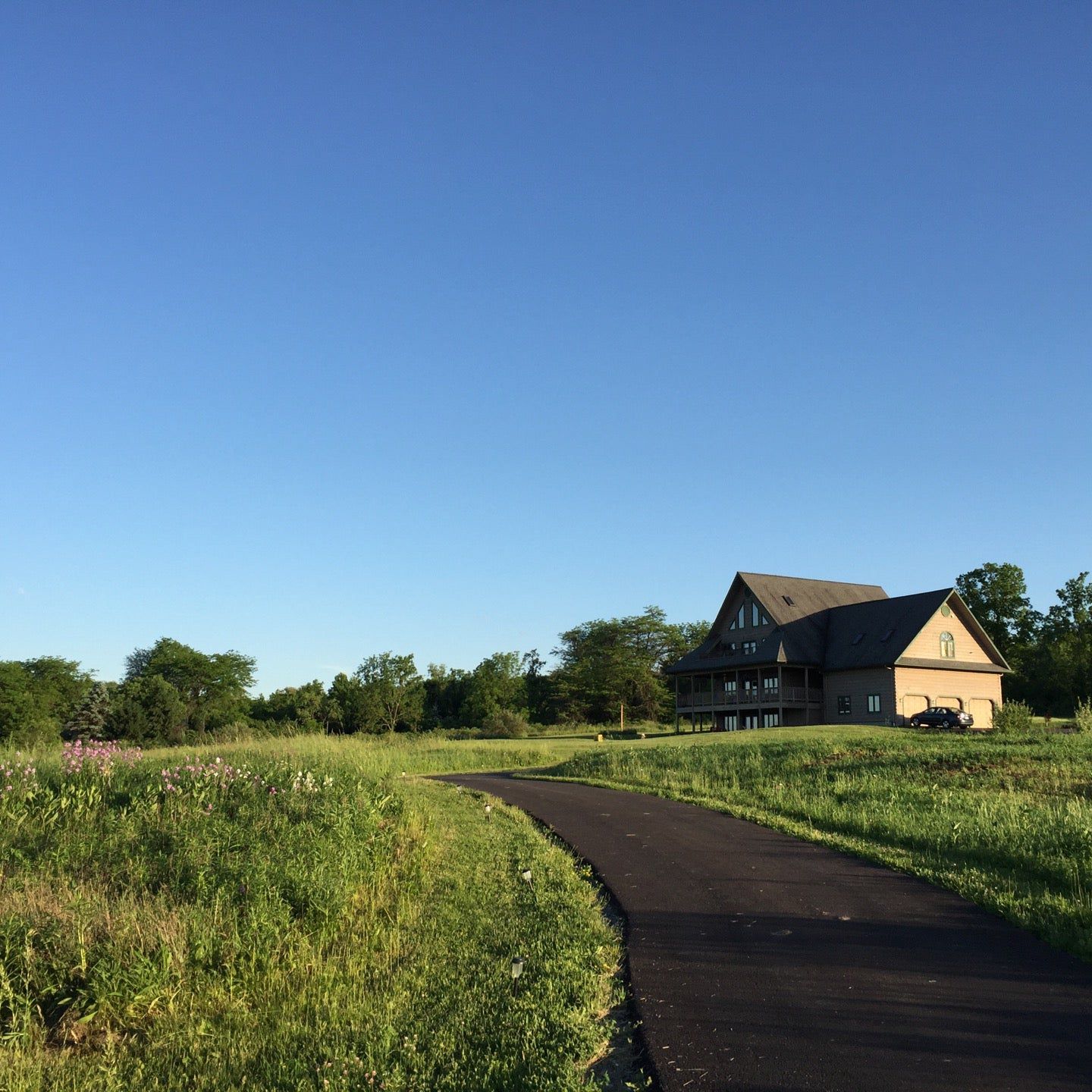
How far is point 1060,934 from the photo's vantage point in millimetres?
8172

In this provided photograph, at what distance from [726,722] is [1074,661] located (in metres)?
28.4

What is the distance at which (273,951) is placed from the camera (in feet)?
25.5

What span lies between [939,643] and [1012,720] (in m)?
14.6

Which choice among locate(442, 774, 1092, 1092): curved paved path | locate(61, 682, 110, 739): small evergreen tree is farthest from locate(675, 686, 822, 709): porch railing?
locate(442, 774, 1092, 1092): curved paved path

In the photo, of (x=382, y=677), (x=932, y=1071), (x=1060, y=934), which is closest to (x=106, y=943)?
(x=932, y=1071)

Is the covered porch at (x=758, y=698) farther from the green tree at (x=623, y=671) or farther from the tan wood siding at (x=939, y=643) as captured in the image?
the green tree at (x=623, y=671)

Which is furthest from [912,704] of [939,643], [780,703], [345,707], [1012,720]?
[345,707]

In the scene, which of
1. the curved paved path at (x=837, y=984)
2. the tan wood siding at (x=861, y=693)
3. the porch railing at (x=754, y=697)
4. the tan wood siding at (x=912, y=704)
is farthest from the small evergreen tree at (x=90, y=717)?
the curved paved path at (x=837, y=984)

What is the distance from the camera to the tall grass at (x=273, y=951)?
5977 mm

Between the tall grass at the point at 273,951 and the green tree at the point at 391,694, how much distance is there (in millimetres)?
52325

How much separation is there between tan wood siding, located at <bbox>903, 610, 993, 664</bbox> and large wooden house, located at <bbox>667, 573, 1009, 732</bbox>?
0.06 meters

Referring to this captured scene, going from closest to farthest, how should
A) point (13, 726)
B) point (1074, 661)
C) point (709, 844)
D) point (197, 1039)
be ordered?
point (197, 1039) → point (709, 844) → point (1074, 661) → point (13, 726)

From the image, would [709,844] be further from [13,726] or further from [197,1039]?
[13,726]

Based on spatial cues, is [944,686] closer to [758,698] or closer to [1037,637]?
[758,698]
